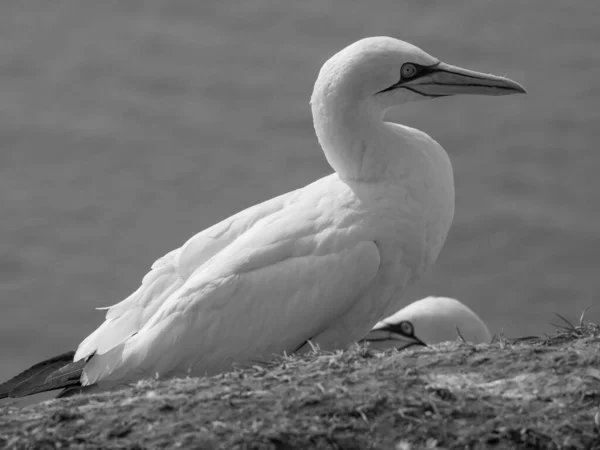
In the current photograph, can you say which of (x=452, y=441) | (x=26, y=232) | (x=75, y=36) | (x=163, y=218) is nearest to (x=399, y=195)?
(x=452, y=441)

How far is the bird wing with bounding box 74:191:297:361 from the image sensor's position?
659 cm

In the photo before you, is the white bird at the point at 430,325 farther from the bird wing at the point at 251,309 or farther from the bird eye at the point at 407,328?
the bird wing at the point at 251,309

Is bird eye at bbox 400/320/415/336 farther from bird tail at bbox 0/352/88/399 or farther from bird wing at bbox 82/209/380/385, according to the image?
bird tail at bbox 0/352/88/399

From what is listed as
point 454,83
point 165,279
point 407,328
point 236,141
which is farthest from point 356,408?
point 236,141

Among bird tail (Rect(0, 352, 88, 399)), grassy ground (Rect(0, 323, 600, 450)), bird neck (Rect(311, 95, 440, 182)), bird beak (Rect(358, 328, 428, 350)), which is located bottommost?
bird beak (Rect(358, 328, 428, 350))

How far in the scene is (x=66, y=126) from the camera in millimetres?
12500

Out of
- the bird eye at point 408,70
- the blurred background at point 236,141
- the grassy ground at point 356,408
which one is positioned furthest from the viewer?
the blurred background at point 236,141

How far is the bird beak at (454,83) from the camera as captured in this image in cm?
680

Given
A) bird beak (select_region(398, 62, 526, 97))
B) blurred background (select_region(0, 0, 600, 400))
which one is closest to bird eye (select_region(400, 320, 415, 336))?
blurred background (select_region(0, 0, 600, 400))

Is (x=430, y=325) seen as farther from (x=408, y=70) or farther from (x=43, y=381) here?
(x=43, y=381)

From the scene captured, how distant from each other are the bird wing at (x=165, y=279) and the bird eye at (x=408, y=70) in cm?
90

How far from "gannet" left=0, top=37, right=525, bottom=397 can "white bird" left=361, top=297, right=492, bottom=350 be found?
110 inches

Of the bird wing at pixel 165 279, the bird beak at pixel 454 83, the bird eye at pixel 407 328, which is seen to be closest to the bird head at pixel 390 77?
the bird beak at pixel 454 83

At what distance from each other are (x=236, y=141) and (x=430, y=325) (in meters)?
3.62
